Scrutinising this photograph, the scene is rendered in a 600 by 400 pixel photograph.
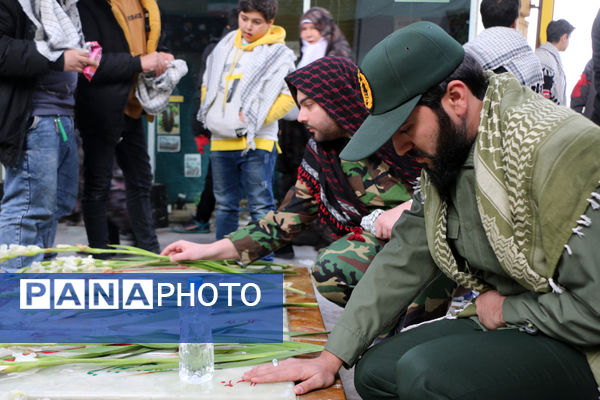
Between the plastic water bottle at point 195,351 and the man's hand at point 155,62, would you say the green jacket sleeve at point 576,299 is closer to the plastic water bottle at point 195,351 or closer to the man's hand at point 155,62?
the plastic water bottle at point 195,351

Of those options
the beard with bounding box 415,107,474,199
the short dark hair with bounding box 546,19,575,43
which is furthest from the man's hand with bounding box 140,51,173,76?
the short dark hair with bounding box 546,19,575,43

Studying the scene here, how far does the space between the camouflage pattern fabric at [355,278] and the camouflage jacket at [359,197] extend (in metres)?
0.15

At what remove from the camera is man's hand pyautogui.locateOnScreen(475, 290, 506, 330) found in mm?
1468

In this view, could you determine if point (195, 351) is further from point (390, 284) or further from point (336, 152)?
point (336, 152)

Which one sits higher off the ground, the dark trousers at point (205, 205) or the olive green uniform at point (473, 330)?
the olive green uniform at point (473, 330)

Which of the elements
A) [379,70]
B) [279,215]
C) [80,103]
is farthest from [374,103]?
[80,103]

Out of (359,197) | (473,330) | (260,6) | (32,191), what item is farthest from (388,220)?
(260,6)

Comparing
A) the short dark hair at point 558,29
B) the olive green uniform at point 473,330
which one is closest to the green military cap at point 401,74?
the olive green uniform at point 473,330

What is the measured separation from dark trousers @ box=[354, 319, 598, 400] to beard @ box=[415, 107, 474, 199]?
0.40 m

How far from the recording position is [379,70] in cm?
144

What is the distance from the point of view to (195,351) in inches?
63.0

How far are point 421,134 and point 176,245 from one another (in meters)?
1.27

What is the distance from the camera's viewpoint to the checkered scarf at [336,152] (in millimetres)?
2293

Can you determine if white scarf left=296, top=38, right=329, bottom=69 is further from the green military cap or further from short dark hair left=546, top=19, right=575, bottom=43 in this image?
the green military cap
